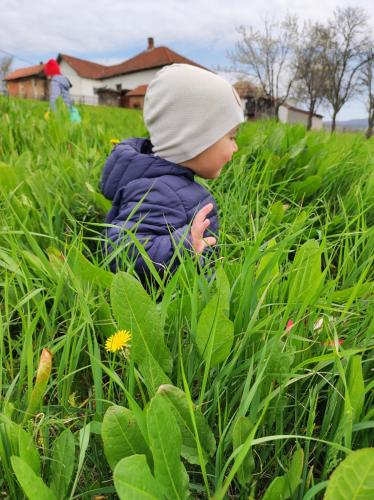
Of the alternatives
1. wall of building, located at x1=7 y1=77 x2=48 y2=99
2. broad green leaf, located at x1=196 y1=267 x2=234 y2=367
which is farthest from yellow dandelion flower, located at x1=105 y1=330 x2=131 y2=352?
wall of building, located at x1=7 y1=77 x2=48 y2=99

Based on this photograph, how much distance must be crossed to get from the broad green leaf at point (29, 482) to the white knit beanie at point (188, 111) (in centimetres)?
145

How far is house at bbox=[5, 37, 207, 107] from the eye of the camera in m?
51.8

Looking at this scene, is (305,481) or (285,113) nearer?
Answer: (305,481)

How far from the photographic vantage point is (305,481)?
26.3 inches

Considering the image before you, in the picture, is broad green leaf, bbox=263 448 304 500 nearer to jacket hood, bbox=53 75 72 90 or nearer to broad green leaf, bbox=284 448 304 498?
broad green leaf, bbox=284 448 304 498

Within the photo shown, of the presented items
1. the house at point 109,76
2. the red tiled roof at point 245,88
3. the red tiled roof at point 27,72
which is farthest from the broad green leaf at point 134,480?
the red tiled roof at point 27,72

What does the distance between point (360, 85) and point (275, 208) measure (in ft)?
153

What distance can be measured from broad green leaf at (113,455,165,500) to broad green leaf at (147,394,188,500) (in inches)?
1.4

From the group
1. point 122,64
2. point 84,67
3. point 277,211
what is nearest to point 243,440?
point 277,211

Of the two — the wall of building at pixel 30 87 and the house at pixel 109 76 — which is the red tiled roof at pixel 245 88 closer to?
the house at pixel 109 76

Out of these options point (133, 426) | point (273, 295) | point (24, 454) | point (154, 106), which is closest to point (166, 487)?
point (133, 426)

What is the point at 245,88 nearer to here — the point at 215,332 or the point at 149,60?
the point at 149,60

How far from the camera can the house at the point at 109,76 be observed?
51.8m

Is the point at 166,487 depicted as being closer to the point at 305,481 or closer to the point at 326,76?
the point at 305,481
